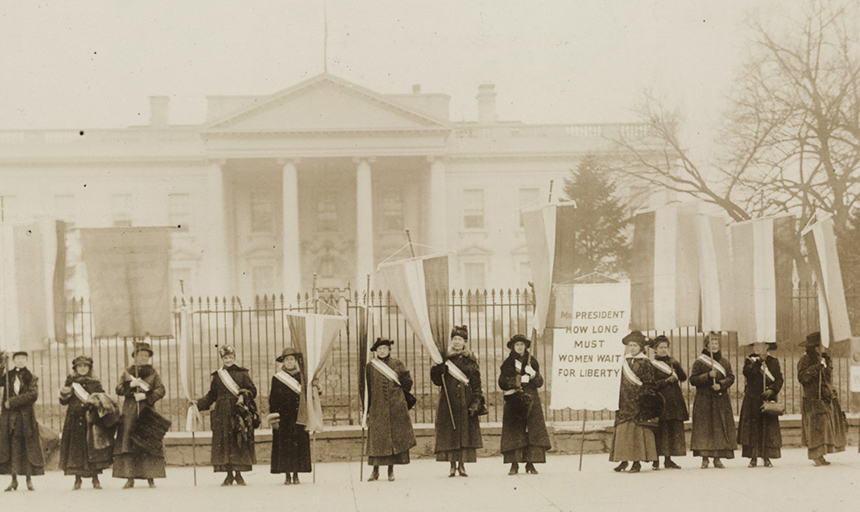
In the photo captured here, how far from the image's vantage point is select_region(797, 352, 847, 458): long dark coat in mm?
11578

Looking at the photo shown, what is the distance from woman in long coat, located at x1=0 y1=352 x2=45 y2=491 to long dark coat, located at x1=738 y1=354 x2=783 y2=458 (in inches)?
302

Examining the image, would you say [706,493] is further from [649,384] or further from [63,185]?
[63,185]

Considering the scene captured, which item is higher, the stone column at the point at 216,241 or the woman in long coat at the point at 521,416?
the stone column at the point at 216,241

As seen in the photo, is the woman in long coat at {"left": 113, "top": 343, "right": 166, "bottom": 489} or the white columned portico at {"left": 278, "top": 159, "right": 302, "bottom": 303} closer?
the woman in long coat at {"left": 113, "top": 343, "right": 166, "bottom": 489}

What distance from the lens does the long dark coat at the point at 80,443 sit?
427 inches

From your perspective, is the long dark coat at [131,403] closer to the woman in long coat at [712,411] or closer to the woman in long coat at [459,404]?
the woman in long coat at [459,404]

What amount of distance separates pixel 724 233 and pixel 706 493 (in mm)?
3494

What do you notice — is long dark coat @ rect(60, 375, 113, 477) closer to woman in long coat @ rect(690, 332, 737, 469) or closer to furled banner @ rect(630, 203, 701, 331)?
furled banner @ rect(630, 203, 701, 331)

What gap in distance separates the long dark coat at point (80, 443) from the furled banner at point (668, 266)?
5950mm

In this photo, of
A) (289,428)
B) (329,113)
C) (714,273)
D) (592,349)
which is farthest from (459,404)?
(329,113)

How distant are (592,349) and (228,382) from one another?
12.7 feet

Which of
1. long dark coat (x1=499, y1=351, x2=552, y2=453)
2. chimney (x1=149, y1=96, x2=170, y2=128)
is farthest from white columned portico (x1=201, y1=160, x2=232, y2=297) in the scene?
long dark coat (x1=499, y1=351, x2=552, y2=453)

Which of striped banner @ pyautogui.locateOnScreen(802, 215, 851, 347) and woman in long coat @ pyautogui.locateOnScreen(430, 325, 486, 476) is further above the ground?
striped banner @ pyautogui.locateOnScreen(802, 215, 851, 347)

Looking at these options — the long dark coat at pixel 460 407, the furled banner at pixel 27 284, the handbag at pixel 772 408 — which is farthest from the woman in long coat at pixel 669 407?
the furled banner at pixel 27 284
